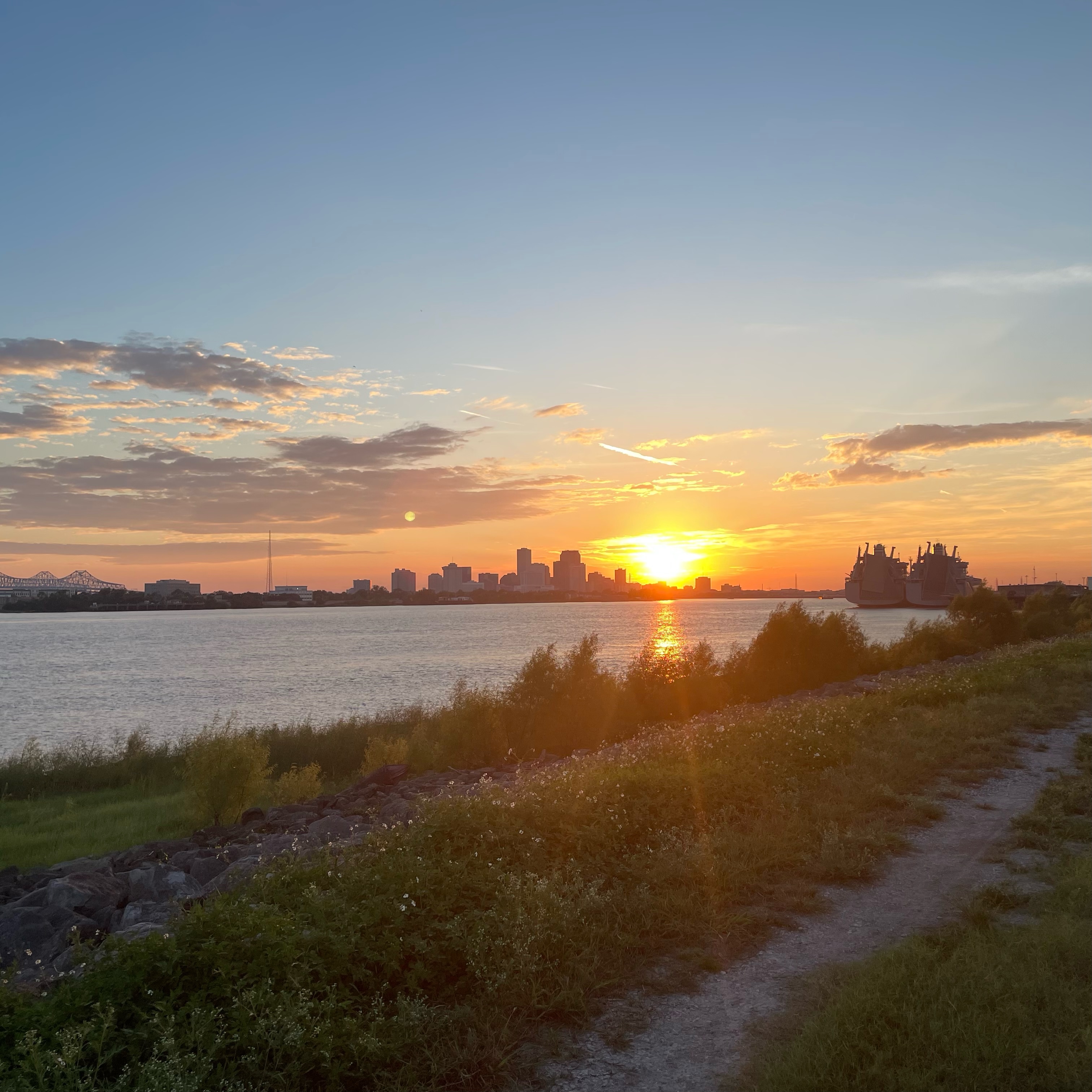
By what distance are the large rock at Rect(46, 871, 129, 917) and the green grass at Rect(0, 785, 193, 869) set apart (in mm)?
5498

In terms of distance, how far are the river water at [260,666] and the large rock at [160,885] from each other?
24.2 meters

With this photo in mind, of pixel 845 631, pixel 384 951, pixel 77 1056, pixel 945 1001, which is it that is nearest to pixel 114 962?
pixel 77 1056

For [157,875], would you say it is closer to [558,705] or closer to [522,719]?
[522,719]

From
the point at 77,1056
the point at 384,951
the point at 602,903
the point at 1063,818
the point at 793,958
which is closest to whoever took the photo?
the point at 77,1056

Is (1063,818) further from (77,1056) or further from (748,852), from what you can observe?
(77,1056)

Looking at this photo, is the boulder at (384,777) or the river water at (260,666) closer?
the boulder at (384,777)

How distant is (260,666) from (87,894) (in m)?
56.5

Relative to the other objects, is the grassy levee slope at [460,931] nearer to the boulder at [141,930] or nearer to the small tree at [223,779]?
the boulder at [141,930]

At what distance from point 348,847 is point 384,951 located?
6.86ft

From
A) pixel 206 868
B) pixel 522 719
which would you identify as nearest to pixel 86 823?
pixel 206 868

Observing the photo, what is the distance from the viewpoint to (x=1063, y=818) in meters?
8.70

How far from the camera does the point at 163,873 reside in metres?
8.85

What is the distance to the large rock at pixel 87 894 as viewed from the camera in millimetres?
7891

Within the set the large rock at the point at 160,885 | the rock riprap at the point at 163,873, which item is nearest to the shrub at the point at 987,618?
the rock riprap at the point at 163,873
